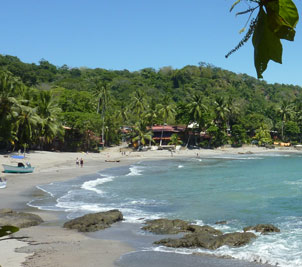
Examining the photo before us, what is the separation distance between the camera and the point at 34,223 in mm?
16203

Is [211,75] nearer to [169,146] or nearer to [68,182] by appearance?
[169,146]

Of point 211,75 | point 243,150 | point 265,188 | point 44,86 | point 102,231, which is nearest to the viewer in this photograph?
point 102,231

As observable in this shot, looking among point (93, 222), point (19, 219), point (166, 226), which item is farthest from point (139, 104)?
point (19, 219)

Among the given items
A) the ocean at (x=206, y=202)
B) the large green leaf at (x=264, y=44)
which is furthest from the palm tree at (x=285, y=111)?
the large green leaf at (x=264, y=44)

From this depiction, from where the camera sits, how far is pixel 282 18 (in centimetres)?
93

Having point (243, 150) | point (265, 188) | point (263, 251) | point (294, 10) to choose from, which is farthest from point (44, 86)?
point (294, 10)

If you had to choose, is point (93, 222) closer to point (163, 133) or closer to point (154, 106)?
point (154, 106)

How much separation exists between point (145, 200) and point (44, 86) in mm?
73874

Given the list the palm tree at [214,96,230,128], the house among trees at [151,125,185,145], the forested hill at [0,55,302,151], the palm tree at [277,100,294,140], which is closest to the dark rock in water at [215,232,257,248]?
the forested hill at [0,55,302,151]

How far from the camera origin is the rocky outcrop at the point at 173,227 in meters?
15.4

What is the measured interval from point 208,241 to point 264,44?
13604 millimetres

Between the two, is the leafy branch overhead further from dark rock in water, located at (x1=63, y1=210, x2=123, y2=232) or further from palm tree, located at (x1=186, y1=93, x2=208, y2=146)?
palm tree, located at (x1=186, y1=93, x2=208, y2=146)

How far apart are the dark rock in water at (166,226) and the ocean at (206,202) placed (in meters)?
0.58

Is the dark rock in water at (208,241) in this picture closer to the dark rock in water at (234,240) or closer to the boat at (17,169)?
the dark rock in water at (234,240)
